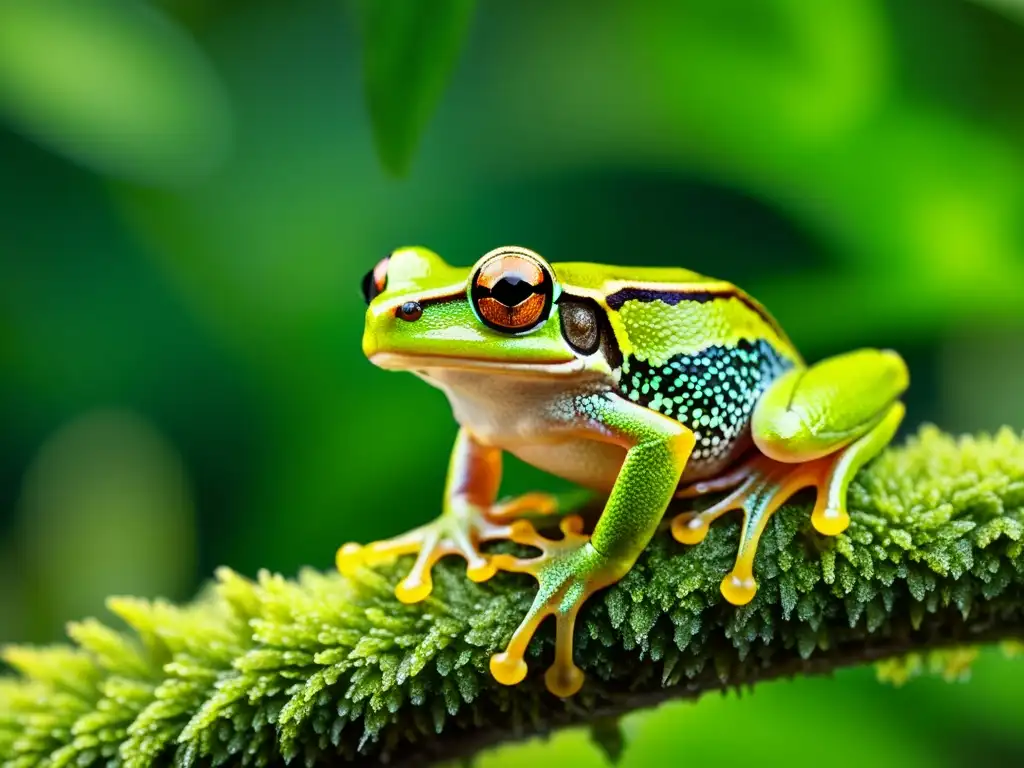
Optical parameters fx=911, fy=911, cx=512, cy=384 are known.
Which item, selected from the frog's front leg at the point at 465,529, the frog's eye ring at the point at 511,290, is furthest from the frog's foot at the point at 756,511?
the frog's eye ring at the point at 511,290

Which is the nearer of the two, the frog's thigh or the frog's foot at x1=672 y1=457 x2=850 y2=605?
the frog's foot at x1=672 y1=457 x2=850 y2=605

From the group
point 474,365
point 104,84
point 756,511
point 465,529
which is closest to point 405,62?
point 474,365

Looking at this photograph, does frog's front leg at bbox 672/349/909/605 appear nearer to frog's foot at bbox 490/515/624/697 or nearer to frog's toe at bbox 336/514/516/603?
frog's foot at bbox 490/515/624/697

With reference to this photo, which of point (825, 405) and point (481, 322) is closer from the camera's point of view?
point (481, 322)

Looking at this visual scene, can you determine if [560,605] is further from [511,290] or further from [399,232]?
[399,232]

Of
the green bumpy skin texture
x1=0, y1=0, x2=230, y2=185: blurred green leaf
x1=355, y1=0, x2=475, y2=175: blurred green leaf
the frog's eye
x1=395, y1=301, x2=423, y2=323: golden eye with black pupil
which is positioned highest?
x1=0, y1=0, x2=230, y2=185: blurred green leaf

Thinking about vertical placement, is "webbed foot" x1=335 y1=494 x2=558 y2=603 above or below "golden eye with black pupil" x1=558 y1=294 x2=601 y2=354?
below

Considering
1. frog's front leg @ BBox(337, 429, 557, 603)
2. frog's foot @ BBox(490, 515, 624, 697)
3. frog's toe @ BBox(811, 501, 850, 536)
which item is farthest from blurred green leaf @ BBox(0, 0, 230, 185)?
frog's toe @ BBox(811, 501, 850, 536)
